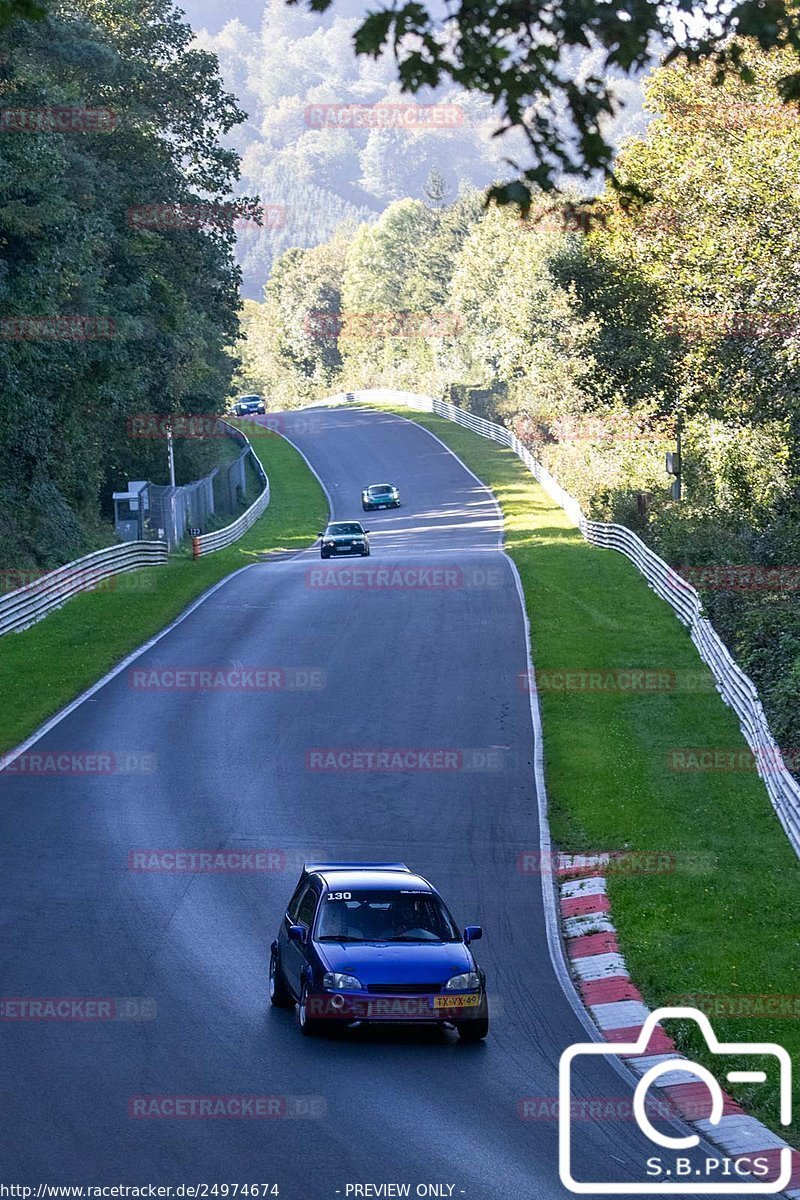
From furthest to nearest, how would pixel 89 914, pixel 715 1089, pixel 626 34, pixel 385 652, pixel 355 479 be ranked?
pixel 355 479, pixel 385 652, pixel 89 914, pixel 715 1089, pixel 626 34

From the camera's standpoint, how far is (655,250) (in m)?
45.8

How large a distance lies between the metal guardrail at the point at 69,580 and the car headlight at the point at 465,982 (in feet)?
76.8

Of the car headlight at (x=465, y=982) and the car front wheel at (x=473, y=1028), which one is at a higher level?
the car headlight at (x=465, y=982)

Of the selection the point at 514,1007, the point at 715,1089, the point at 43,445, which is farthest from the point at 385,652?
the point at 715,1089

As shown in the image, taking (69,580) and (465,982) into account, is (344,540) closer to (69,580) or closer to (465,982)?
(69,580)

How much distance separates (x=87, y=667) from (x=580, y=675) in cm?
1028

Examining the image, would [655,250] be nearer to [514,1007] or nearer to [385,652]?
[385,652]

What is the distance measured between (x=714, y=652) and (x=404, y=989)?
19.3 metres

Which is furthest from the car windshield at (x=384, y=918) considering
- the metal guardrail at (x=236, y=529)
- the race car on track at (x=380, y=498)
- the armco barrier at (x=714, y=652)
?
the race car on track at (x=380, y=498)

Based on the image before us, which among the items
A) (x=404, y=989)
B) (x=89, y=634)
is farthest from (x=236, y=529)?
(x=404, y=989)

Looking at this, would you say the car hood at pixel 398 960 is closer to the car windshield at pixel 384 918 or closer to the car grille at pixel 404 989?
the car grille at pixel 404 989

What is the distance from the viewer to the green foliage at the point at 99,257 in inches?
1417

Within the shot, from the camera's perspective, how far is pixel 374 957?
12.9 m

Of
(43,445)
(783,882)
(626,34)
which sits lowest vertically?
(783,882)
